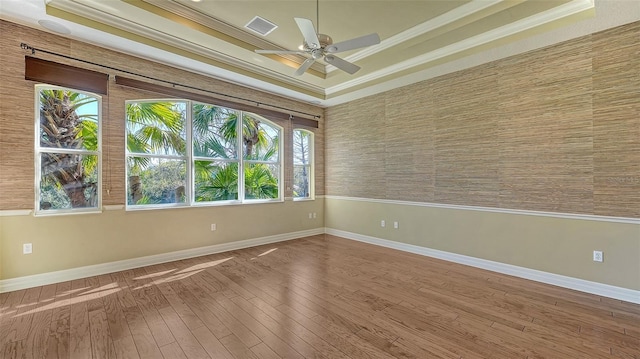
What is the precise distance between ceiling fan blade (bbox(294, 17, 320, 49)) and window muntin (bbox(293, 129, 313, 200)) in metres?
3.20

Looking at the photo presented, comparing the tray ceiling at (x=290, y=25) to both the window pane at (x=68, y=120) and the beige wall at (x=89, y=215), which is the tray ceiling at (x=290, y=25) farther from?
the window pane at (x=68, y=120)

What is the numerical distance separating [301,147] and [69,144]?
3882mm

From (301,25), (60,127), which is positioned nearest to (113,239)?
(60,127)

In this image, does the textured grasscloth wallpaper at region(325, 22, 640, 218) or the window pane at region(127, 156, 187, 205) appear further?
the window pane at region(127, 156, 187, 205)

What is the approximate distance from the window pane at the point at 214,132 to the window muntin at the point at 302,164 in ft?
4.70

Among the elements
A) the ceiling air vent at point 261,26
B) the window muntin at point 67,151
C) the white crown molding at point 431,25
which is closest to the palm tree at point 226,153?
the window muntin at point 67,151

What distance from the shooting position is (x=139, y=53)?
3770mm

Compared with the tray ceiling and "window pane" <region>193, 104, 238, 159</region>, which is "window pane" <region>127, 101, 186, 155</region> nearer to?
"window pane" <region>193, 104, 238, 159</region>

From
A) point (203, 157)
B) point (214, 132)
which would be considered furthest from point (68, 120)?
point (214, 132)

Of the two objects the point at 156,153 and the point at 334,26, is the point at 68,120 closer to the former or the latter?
the point at 156,153

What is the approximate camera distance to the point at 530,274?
3.53m

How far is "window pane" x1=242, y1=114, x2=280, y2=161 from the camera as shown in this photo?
5250 mm

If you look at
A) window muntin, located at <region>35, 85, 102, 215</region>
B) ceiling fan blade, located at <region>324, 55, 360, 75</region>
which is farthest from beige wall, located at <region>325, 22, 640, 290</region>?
window muntin, located at <region>35, 85, 102, 215</region>

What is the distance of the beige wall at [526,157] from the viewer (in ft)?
9.74
